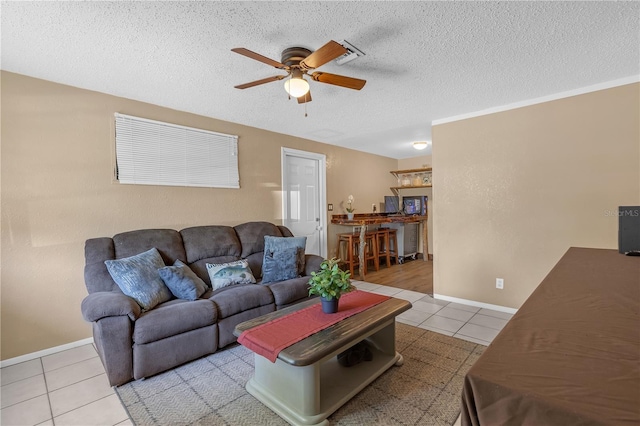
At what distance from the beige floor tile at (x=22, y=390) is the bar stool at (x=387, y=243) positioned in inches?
182

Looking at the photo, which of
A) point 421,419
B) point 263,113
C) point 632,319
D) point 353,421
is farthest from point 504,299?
point 263,113

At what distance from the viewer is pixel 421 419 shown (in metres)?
1.66

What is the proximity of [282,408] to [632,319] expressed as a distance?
1.66 meters

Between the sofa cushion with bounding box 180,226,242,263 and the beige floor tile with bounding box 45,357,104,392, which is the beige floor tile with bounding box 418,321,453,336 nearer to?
the sofa cushion with bounding box 180,226,242,263

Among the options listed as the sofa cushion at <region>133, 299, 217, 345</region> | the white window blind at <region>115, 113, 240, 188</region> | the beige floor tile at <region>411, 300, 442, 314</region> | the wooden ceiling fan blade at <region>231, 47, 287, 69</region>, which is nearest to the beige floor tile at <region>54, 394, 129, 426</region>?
the sofa cushion at <region>133, 299, 217, 345</region>

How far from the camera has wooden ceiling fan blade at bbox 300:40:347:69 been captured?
64.6 inches

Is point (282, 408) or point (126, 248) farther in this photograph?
point (126, 248)

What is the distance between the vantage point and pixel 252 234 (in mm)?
3535

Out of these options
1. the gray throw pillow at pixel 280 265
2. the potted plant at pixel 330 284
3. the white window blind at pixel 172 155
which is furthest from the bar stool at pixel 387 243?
the potted plant at pixel 330 284

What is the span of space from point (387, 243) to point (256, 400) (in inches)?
166

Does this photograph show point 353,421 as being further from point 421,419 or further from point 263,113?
point 263,113

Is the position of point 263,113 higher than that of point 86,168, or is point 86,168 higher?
point 263,113

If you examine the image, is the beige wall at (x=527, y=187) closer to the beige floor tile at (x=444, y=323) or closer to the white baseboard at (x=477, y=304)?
the white baseboard at (x=477, y=304)

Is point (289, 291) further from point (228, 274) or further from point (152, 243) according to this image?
point (152, 243)
